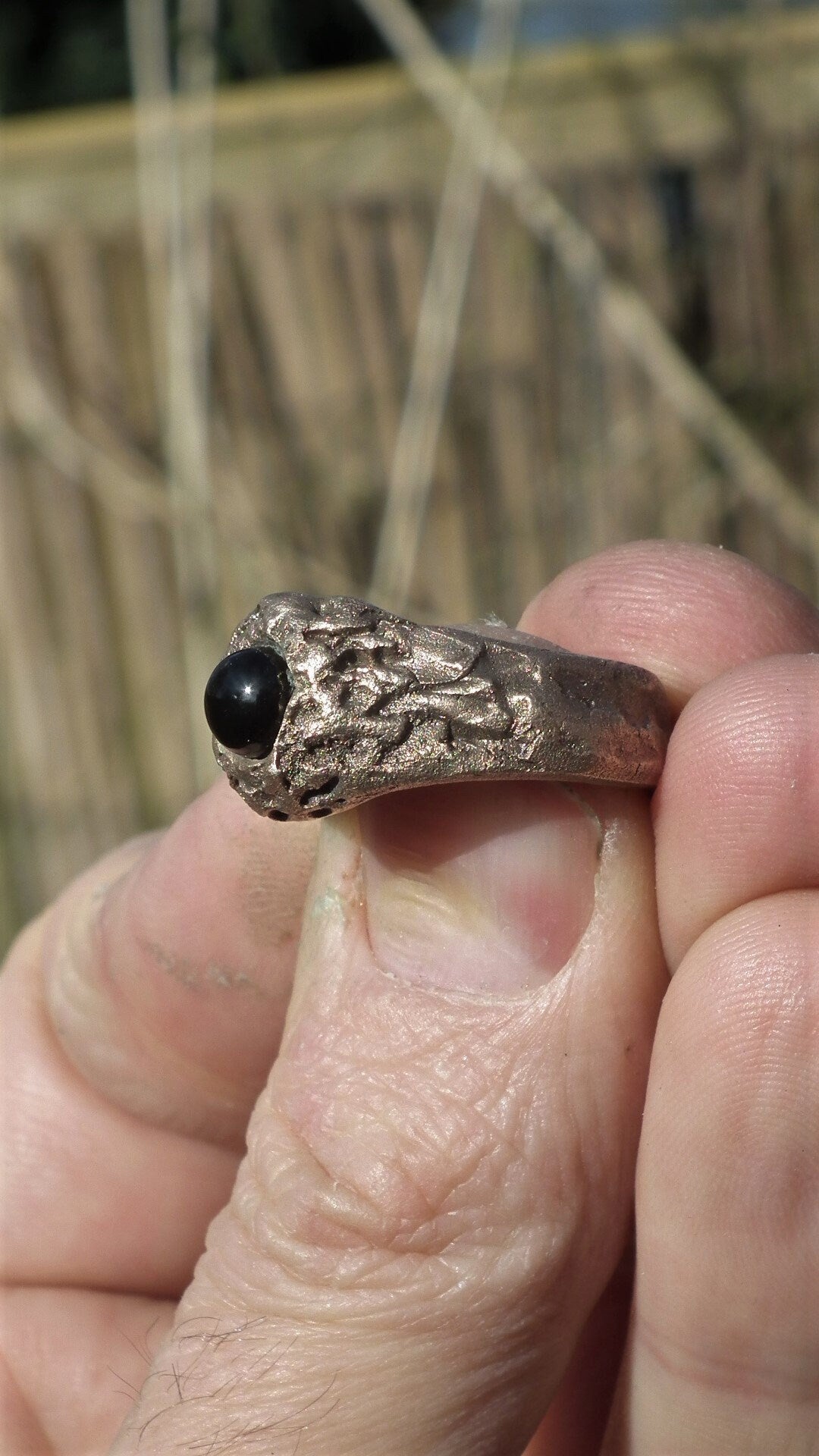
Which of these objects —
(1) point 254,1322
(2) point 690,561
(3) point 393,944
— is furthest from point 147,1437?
(2) point 690,561

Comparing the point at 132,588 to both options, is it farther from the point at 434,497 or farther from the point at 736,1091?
the point at 736,1091

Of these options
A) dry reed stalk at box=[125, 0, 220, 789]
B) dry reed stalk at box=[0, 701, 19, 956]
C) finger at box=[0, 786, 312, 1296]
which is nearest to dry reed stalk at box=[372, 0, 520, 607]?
dry reed stalk at box=[125, 0, 220, 789]

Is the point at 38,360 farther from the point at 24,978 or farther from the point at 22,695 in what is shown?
the point at 24,978

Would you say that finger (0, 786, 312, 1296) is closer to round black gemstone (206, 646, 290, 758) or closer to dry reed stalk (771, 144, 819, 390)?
round black gemstone (206, 646, 290, 758)

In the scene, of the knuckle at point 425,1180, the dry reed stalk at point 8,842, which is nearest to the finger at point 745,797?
the knuckle at point 425,1180

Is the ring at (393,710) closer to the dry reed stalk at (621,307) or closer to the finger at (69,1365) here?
the finger at (69,1365)

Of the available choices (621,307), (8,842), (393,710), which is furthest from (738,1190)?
(8,842)

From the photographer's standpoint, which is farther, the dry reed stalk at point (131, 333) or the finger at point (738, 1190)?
the dry reed stalk at point (131, 333)

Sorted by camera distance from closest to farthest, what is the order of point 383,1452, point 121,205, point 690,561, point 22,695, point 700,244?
point 383,1452 → point 690,561 → point 700,244 → point 121,205 → point 22,695
